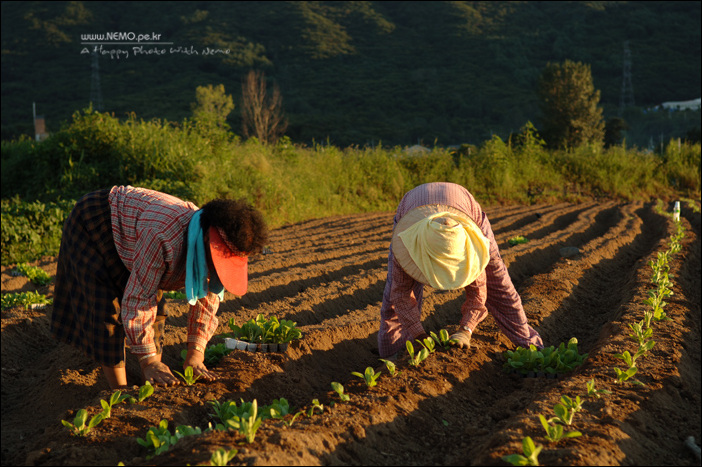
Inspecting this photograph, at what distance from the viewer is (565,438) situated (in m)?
2.96

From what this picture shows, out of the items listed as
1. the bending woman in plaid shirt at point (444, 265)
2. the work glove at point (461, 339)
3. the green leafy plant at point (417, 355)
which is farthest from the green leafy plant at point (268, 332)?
the work glove at point (461, 339)

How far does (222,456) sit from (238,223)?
112 centimetres

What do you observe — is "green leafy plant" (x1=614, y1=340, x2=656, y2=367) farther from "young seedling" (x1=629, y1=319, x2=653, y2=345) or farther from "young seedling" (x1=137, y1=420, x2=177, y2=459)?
"young seedling" (x1=137, y1=420, x2=177, y2=459)

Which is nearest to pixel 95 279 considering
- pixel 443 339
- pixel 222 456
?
pixel 222 456

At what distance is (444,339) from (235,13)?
57.8 metres

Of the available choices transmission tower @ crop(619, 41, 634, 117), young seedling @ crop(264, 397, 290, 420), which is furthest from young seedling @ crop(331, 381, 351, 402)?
transmission tower @ crop(619, 41, 634, 117)

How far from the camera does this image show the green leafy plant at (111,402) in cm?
323

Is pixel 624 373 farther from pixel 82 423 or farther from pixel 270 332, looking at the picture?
pixel 82 423

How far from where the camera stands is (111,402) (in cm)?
328

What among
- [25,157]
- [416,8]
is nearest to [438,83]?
[416,8]

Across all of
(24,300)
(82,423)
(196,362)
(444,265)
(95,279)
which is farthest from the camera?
(24,300)

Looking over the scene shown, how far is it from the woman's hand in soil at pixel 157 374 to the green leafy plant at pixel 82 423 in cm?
40

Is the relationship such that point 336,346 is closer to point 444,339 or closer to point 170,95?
point 444,339

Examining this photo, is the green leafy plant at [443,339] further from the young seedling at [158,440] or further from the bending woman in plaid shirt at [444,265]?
the young seedling at [158,440]
